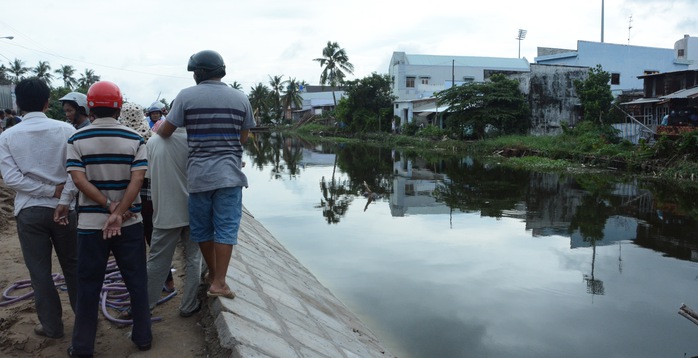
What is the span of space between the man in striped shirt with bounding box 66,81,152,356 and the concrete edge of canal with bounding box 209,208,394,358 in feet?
2.42

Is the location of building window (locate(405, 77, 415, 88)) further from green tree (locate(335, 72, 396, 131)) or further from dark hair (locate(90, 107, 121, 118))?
dark hair (locate(90, 107, 121, 118))

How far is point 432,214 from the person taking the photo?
12.9 metres

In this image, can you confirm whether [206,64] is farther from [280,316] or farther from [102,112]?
[280,316]

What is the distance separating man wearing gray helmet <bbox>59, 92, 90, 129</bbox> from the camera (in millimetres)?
3715

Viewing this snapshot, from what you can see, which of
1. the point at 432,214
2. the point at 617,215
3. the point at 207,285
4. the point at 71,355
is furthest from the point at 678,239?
the point at 71,355

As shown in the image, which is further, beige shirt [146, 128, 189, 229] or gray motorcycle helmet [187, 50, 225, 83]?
beige shirt [146, 128, 189, 229]

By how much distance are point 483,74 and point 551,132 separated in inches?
742

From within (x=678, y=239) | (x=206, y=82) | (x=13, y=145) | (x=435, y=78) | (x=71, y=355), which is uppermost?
(x=435, y=78)


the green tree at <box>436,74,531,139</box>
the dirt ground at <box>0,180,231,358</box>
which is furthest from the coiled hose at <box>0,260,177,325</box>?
the green tree at <box>436,74,531,139</box>

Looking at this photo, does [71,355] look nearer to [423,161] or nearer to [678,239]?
[678,239]

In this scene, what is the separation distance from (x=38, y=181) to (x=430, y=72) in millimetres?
46057

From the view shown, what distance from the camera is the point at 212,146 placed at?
338 cm

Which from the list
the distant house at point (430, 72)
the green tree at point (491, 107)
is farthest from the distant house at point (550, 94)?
the distant house at point (430, 72)

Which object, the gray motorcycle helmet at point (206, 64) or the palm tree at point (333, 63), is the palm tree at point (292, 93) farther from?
the gray motorcycle helmet at point (206, 64)
